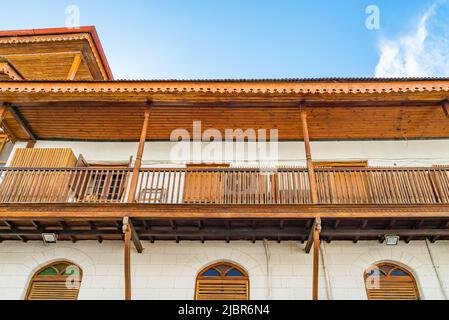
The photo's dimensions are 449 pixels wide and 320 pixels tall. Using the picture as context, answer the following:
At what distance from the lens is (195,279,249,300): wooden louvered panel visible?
8016mm

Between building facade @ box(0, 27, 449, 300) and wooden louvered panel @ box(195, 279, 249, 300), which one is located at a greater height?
building facade @ box(0, 27, 449, 300)

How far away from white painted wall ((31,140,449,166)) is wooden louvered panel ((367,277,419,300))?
3328 mm

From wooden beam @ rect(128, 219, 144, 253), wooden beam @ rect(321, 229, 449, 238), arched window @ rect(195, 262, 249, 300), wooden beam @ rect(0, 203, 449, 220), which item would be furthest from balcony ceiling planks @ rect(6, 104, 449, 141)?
arched window @ rect(195, 262, 249, 300)

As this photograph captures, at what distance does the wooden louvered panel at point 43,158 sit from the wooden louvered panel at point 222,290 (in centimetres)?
484

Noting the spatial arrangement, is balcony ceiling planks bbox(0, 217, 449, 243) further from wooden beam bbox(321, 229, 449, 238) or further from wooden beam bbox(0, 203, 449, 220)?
wooden beam bbox(0, 203, 449, 220)

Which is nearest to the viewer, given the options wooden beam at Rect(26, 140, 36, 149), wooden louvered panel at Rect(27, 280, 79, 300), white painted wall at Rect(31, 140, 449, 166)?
wooden louvered panel at Rect(27, 280, 79, 300)

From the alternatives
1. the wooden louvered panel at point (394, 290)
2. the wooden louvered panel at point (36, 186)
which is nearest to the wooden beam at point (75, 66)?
the wooden louvered panel at point (36, 186)

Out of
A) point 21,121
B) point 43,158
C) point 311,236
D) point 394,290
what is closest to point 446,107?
point 394,290

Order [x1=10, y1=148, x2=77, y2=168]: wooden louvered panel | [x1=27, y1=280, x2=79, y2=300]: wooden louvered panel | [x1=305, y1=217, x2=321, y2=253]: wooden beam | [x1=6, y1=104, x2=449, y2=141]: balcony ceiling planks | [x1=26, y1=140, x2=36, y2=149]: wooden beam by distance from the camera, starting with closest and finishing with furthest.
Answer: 1. [x1=305, y1=217, x2=321, y2=253]: wooden beam
2. [x1=27, y1=280, x2=79, y2=300]: wooden louvered panel
3. [x1=6, y1=104, x2=449, y2=141]: balcony ceiling planks
4. [x1=10, y1=148, x2=77, y2=168]: wooden louvered panel
5. [x1=26, y1=140, x2=36, y2=149]: wooden beam

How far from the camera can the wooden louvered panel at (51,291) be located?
8.14 m

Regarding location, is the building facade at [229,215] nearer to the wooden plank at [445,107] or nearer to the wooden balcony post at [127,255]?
the wooden balcony post at [127,255]

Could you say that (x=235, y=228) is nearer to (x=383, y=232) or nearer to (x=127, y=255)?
(x=127, y=255)

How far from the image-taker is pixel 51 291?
8.20m

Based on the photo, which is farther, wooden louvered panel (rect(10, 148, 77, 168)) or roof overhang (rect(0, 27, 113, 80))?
roof overhang (rect(0, 27, 113, 80))
